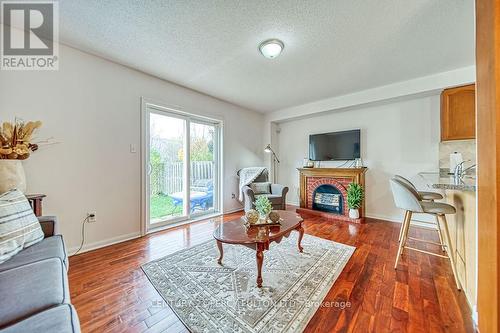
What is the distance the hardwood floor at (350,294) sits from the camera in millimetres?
1284

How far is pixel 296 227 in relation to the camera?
2021 mm

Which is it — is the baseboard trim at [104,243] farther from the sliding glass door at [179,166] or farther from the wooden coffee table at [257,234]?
the wooden coffee table at [257,234]

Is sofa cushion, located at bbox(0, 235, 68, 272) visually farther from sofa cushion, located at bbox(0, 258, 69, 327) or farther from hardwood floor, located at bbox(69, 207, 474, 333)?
hardwood floor, located at bbox(69, 207, 474, 333)

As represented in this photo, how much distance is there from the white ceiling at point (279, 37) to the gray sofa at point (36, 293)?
1.99m

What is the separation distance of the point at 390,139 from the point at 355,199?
1.29m

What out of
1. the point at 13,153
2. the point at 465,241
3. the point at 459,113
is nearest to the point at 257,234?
the point at 465,241

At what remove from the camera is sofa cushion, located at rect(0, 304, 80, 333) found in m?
0.65

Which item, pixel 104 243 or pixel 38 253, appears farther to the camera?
pixel 104 243

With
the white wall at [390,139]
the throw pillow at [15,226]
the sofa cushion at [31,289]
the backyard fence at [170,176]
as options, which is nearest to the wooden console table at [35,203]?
the throw pillow at [15,226]

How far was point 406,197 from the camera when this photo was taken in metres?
1.91

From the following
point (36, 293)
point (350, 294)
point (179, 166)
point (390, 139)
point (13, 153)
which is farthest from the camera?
point (390, 139)

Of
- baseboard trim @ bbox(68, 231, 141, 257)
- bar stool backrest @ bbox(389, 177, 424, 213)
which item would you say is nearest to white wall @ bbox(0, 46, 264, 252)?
baseboard trim @ bbox(68, 231, 141, 257)

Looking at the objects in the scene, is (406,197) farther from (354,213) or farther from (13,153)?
(13,153)

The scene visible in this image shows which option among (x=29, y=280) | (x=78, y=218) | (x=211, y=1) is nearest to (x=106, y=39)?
(x=211, y=1)
